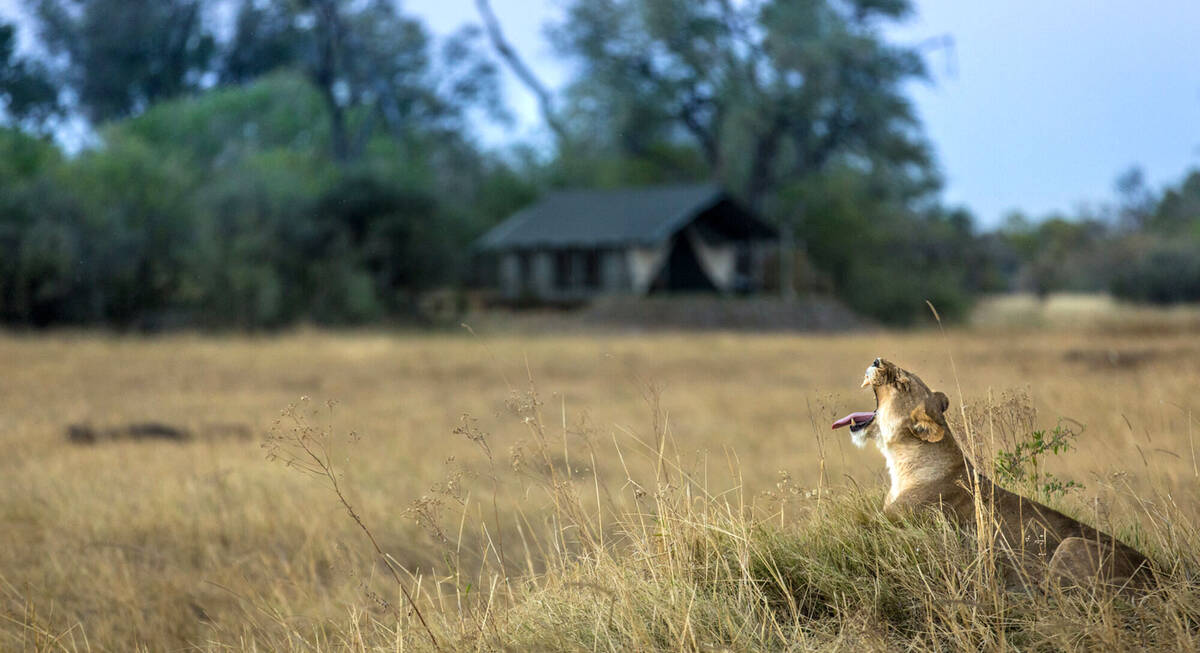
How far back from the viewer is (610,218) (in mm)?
36500

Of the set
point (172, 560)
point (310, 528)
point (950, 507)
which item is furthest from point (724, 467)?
point (950, 507)

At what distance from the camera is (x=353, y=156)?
137ft

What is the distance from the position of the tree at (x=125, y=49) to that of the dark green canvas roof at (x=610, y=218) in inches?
464

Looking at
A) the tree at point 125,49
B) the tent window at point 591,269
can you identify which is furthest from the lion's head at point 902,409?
the tent window at point 591,269

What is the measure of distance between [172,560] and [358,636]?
2.79 m

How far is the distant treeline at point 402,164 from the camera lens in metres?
24.8

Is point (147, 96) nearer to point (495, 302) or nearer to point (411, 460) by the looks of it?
point (495, 302)

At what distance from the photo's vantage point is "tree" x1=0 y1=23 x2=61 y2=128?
10.6m

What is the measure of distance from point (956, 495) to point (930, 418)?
1.06 ft

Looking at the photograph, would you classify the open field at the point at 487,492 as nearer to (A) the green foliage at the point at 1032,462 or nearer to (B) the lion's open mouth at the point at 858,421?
(A) the green foliage at the point at 1032,462

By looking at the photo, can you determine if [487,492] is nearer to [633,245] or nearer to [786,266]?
[633,245]

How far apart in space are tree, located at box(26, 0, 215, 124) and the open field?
12366 millimetres

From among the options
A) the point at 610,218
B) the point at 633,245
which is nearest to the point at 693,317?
the point at 633,245

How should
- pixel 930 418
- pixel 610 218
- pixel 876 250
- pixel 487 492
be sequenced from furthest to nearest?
pixel 876 250
pixel 610 218
pixel 487 492
pixel 930 418
